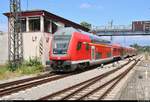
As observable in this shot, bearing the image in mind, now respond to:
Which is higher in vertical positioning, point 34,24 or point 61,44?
point 34,24

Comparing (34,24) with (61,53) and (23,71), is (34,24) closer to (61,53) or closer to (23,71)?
(23,71)

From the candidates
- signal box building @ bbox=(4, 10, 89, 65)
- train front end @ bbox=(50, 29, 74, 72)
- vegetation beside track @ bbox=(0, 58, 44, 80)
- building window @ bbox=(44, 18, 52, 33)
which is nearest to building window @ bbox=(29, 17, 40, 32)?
signal box building @ bbox=(4, 10, 89, 65)

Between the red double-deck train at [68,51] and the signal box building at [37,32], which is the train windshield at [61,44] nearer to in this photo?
the red double-deck train at [68,51]

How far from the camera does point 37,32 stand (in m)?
34.0

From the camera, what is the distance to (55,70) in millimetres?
24312

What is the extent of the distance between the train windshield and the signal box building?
9686 mm


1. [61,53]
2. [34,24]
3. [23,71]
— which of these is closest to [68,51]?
[61,53]

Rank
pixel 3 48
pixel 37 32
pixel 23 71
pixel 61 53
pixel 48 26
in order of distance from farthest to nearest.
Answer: pixel 48 26 < pixel 3 48 < pixel 37 32 < pixel 23 71 < pixel 61 53

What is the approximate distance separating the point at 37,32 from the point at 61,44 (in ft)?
35.9

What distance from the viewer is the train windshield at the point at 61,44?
23.3m

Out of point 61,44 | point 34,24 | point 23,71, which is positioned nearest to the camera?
point 61,44

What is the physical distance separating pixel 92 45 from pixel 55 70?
5.75 meters

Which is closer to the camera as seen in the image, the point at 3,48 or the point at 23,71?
the point at 23,71

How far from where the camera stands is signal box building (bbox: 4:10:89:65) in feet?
111
